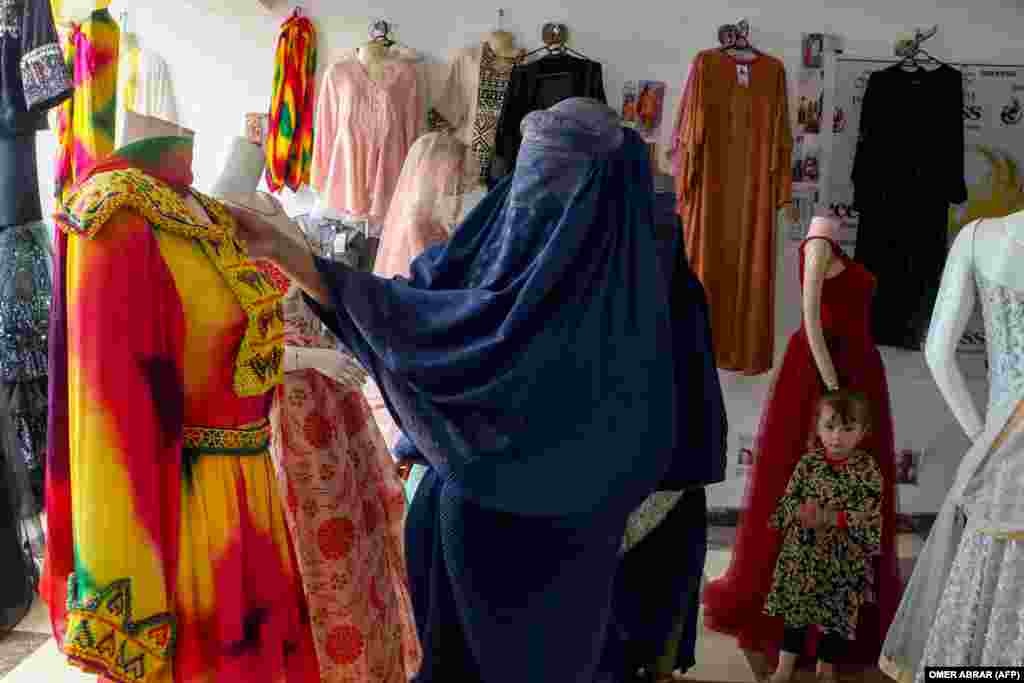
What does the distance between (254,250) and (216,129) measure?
2.96m

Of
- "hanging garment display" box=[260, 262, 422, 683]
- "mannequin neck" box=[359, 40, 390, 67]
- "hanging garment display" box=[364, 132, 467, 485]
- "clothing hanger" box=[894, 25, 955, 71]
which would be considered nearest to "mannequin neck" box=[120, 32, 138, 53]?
"mannequin neck" box=[359, 40, 390, 67]

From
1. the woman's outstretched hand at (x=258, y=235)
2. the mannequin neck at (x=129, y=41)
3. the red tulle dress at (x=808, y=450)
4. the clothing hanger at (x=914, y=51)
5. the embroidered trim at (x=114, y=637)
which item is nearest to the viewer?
the embroidered trim at (x=114, y=637)

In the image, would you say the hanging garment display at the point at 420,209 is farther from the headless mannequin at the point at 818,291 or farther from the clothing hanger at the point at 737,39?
the clothing hanger at the point at 737,39

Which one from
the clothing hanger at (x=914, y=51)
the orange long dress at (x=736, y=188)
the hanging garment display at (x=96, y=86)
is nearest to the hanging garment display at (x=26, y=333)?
the hanging garment display at (x=96, y=86)

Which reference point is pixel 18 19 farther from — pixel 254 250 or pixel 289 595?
pixel 289 595

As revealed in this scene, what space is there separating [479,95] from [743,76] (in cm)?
115

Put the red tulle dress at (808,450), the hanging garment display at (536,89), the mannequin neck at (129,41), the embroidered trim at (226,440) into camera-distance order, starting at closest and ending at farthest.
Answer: the embroidered trim at (226,440), the red tulle dress at (808,450), the hanging garment display at (536,89), the mannequin neck at (129,41)

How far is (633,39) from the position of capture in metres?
3.95

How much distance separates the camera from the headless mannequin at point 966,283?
2.18m

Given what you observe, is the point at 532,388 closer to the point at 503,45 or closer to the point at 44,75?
the point at 44,75

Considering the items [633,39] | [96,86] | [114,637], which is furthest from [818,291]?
[114,637]

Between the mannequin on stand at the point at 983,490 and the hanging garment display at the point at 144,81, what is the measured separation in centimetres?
335

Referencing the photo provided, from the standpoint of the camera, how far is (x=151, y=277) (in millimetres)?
1176

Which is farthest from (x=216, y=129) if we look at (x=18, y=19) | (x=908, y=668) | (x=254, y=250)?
(x=908, y=668)
